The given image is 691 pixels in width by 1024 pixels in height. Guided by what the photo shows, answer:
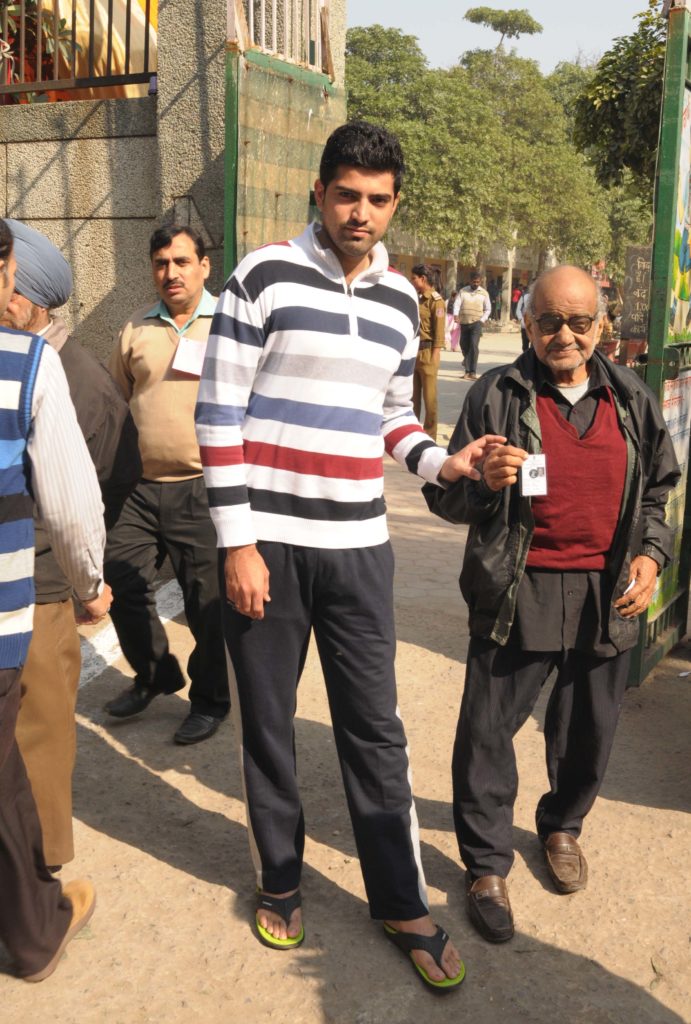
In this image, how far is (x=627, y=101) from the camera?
1609 cm

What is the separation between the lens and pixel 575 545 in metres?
3.49

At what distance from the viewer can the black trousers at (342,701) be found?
3.19 meters

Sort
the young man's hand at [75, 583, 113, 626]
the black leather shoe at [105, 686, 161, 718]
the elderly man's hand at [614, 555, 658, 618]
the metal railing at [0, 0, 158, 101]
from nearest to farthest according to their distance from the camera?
the young man's hand at [75, 583, 113, 626] → the elderly man's hand at [614, 555, 658, 618] → the black leather shoe at [105, 686, 161, 718] → the metal railing at [0, 0, 158, 101]

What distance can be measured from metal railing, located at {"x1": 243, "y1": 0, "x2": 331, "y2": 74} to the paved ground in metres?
3.32

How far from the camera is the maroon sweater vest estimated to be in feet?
11.3

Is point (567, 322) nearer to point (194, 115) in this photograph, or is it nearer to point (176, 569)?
point (176, 569)

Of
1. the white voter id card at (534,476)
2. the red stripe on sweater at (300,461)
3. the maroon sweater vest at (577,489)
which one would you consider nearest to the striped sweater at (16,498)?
the red stripe on sweater at (300,461)

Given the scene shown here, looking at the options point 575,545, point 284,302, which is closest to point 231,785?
point 575,545

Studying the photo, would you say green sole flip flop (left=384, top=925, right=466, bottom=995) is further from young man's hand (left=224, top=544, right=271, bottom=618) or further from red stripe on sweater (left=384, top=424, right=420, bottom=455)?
red stripe on sweater (left=384, top=424, right=420, bottom=455)

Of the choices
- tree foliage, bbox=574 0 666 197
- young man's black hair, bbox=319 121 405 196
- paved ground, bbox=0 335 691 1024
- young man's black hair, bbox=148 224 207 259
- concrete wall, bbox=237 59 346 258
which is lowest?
paved ground, bbox=0 335 691 1024

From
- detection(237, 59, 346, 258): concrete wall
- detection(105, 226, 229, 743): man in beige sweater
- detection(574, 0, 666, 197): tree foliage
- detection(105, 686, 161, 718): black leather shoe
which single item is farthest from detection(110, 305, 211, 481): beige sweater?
detection(574, 0, 666, 197): tree foliage

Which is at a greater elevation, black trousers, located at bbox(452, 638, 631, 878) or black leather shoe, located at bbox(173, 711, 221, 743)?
black trousers, located at bbox(452, 638, 631, 878)

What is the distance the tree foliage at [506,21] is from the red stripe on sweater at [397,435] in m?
69.8

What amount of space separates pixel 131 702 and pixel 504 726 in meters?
1.99
